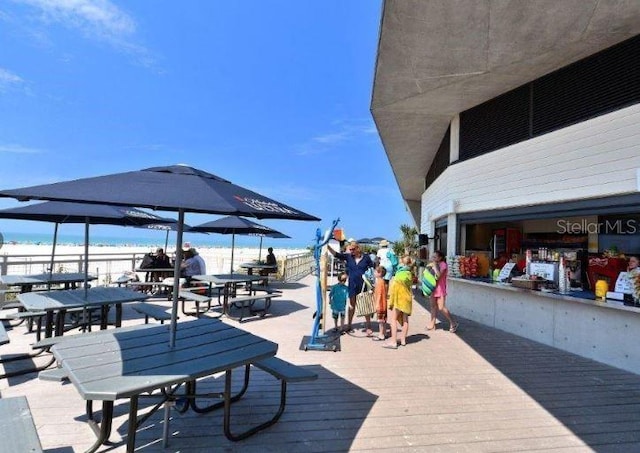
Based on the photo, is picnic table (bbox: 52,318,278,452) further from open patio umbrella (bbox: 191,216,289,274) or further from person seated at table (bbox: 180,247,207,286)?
person seated at table (bbox: 180,247,207,286)

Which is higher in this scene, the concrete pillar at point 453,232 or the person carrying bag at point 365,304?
the concrete pillar at point 453,232

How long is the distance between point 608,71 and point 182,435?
23.4 feet

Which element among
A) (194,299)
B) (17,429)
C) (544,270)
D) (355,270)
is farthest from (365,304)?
(17,429)

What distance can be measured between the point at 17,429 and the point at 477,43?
681 centimetres

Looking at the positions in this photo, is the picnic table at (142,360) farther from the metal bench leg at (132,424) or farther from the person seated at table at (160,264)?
the person seated at table at (160,264)

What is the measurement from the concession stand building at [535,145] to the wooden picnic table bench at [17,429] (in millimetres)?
5561

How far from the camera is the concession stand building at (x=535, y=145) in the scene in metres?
5.15

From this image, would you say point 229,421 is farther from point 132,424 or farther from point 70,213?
point 70,213

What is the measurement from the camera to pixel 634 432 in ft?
10.6

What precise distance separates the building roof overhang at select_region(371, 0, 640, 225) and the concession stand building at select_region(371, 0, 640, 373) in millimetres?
22

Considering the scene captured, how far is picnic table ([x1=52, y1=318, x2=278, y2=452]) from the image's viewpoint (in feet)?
7.10

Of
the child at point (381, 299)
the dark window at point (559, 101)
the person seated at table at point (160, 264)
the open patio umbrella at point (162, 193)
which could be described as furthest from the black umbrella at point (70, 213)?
the dark window at point (559, 101)

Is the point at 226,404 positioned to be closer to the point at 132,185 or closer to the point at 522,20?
the point at 132,185

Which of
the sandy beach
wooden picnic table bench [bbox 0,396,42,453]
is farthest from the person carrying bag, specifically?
the sandy beach
